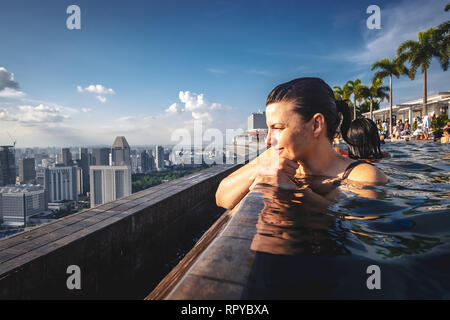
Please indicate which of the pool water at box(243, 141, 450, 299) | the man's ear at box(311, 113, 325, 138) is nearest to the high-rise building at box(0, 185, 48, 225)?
the man's ear at box(311, 113, 325, 138)

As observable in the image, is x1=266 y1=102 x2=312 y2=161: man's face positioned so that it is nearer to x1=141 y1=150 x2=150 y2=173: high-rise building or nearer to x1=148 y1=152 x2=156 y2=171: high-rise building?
x1=141 y1=150 x2=150 y2=173: high-rise building

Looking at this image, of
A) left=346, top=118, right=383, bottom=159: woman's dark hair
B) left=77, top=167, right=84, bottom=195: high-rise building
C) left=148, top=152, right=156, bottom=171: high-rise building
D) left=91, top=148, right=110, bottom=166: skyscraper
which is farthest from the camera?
left=148, top=152, right=156, bottom=171: high-rise building

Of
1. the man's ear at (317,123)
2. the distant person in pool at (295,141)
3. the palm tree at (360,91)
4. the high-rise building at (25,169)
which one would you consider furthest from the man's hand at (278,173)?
the high-rise building at (25,169)

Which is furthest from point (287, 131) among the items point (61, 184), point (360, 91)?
point (61, 184)

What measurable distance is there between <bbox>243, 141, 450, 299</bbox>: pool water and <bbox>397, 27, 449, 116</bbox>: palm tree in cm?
3272

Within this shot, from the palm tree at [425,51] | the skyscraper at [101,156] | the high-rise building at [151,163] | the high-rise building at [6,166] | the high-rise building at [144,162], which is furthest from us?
the high-rise building at [151,163]

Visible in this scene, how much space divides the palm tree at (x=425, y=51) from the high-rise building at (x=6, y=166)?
56499 millimetres

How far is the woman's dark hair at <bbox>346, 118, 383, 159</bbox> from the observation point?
409cm

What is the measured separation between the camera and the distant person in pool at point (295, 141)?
94.5 inches

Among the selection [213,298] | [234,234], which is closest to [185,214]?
[234,234]

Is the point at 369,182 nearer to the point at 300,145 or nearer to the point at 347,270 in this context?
the point at 300,145

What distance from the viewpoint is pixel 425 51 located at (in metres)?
28.2

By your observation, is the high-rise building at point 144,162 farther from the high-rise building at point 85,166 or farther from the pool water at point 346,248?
the pool water at point 346,248

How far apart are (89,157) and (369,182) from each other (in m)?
60.1
